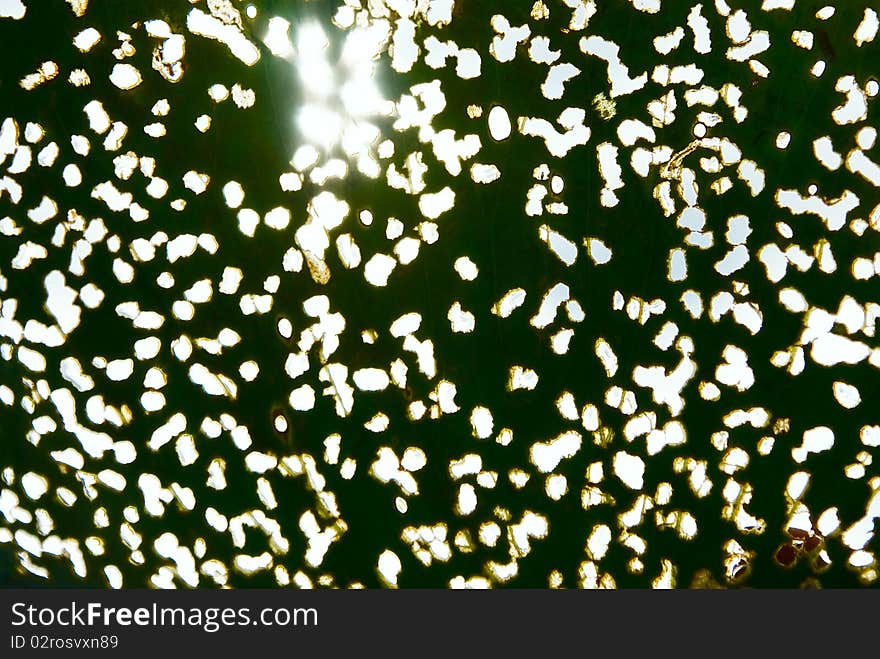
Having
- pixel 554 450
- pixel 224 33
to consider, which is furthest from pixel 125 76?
pixel 554 450

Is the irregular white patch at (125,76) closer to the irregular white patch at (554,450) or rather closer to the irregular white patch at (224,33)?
the irregular white patch at (224,33)

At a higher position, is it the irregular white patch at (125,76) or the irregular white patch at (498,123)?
the irregular white patch at (125,76)

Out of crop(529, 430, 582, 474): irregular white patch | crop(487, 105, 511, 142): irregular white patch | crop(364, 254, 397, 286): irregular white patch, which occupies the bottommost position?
crop(529, 430, 582, 474): irregular white patch

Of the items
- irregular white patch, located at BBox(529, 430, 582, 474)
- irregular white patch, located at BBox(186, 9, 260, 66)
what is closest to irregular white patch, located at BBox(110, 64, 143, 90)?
irregular white patch, located at BBox(186, 9, 260, 66)

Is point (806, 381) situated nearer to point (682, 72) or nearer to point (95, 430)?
point (682, 72)

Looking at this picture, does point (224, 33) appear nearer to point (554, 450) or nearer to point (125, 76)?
point (125, 76)

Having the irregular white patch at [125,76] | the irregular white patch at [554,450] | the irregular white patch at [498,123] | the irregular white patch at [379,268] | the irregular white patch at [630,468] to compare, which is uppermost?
the irregular white patch at [125,76]

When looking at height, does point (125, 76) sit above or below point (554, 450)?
above

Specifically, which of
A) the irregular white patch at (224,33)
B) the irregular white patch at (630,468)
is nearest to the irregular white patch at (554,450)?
the irregular white patch at (630,468)

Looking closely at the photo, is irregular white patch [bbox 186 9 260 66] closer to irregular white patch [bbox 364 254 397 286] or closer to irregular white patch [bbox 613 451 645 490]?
irregular white patch [bbox 364 254 397 286]

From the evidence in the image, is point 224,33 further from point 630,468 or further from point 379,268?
point 630,468

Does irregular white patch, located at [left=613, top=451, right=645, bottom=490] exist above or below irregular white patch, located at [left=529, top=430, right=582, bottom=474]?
below
